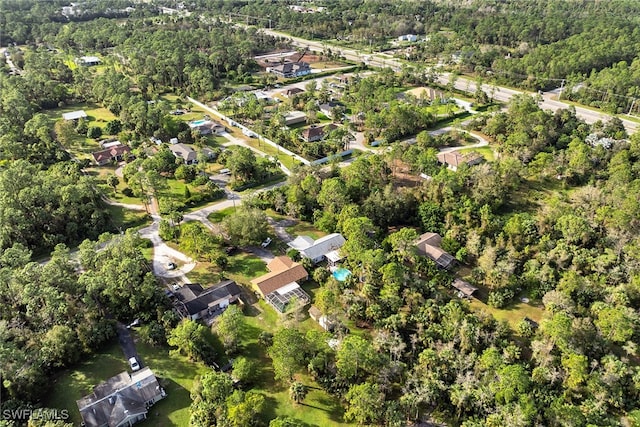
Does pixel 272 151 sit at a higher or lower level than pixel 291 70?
lower

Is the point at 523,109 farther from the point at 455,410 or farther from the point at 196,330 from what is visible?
the point at 196,330

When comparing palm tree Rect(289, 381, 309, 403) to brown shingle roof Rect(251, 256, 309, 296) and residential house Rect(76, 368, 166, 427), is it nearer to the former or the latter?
residential house Rect(76, 368, 166, 427)

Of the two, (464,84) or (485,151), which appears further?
(464,84)

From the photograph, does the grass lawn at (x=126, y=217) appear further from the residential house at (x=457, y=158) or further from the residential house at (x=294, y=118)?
the residential house at (x=457, y=158)

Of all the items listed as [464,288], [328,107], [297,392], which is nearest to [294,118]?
[328,107]

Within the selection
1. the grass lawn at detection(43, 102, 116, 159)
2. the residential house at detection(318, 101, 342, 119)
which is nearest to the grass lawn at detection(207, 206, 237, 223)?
the grass lawn at detection(43, 102, 116, 159)

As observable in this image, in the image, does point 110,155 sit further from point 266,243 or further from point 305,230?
point 305,230

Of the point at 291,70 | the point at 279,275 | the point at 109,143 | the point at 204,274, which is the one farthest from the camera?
the point at 291,70

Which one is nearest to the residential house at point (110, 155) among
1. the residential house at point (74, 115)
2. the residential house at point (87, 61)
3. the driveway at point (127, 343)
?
the residential house at point (74, 115)

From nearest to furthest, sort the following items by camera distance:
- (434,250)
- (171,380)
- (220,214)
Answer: (171,380) → (434,250) → (220,214)
